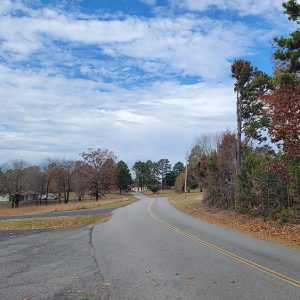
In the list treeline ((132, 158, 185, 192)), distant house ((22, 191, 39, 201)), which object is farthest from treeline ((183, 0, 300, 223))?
treeline ((132, 158, 185, 192))

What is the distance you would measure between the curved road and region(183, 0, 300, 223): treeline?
234 inches

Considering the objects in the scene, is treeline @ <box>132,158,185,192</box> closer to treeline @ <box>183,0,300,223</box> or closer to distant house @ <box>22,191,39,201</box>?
distant house @ <box>22,191,39,201</box>

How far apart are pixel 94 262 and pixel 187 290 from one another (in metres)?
4.29

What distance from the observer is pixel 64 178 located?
100062 millimetres

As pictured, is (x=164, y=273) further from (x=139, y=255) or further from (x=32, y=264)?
(x=32, y=264)

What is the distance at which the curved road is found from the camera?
757 cm

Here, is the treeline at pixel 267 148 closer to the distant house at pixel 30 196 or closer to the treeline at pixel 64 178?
the treeline at pixel 64 178

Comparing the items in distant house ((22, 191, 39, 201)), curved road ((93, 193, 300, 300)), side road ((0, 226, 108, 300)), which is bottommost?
side road ((0, 226, 108, 300))

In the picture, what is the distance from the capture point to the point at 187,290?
303 inches

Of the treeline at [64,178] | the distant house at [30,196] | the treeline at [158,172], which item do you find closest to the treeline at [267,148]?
the treeline at [64,178]

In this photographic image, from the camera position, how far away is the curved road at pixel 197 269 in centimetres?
757

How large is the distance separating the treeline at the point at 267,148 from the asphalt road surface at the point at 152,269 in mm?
6023

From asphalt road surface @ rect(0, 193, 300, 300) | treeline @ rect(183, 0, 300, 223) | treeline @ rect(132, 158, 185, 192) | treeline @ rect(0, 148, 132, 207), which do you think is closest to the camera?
asphalt road surface @ rect(0, 193, 300, 300)

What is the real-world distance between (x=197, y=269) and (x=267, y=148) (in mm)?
29906
